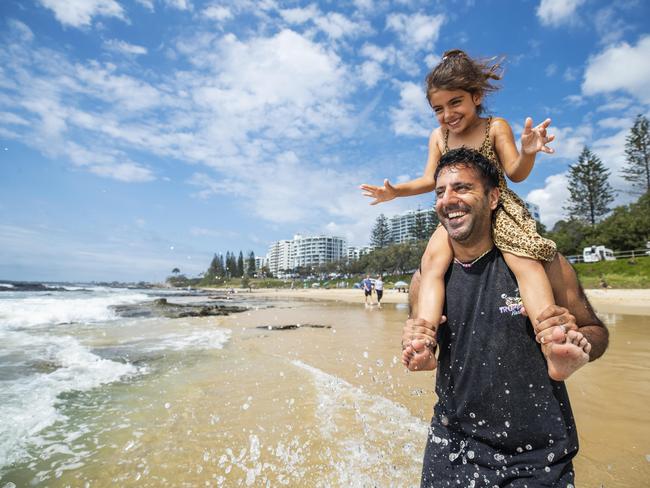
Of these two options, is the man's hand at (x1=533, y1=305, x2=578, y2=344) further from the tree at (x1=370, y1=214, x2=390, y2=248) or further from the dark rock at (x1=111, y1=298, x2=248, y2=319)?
the tree at (x1=370, y1=214, x2=390, y2=248)

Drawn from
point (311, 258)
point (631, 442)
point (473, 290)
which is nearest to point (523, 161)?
point (473, 290)

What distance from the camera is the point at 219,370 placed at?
6676mm

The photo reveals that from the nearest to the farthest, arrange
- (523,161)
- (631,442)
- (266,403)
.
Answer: (523,161) < (631,442) < (266,403)

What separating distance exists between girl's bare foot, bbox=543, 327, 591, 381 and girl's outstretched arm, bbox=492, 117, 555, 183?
1.01 m

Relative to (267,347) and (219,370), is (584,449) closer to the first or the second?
(219,370)

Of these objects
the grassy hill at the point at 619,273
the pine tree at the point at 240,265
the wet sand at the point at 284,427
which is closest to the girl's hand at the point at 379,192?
the wet sand at the point at 284,427

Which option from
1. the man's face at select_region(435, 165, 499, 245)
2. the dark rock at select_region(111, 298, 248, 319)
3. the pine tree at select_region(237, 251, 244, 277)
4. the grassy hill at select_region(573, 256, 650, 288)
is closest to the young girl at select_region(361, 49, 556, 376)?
the man's face at select_region(435, 165, 499, 245)

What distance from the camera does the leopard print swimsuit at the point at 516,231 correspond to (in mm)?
1683

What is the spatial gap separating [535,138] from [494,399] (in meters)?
1.46

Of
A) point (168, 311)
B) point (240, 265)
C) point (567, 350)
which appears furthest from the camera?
point (240, 265)

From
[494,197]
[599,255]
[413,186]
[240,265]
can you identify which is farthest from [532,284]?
[240,265]

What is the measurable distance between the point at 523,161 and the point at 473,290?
2.78ft

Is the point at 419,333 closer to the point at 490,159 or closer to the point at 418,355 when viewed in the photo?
the point at 418,355

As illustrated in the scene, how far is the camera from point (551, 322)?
4.89ft
